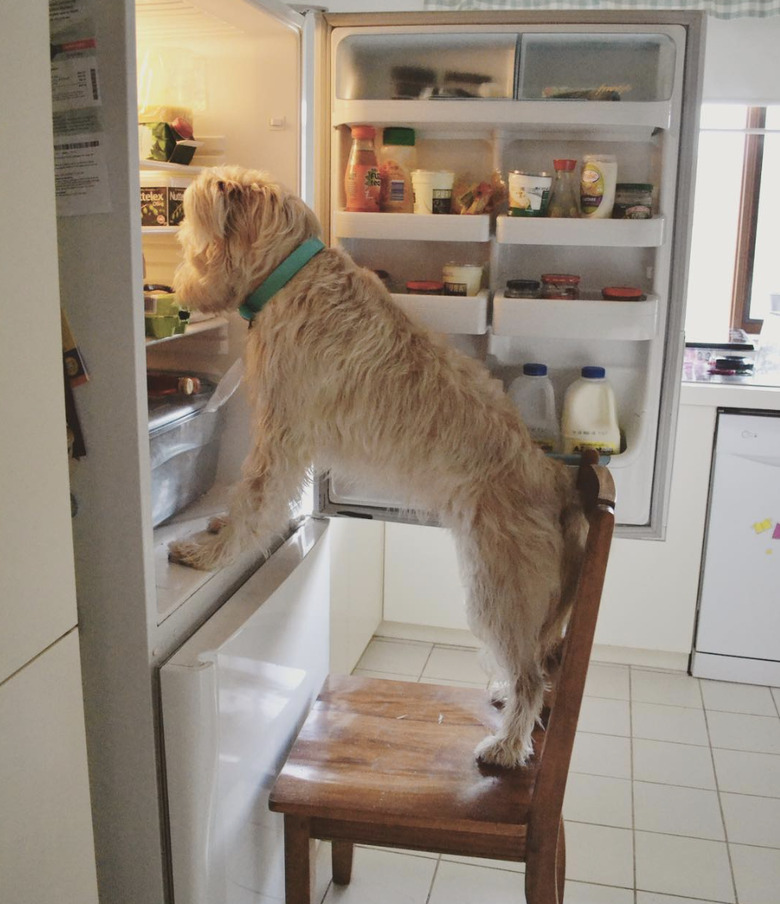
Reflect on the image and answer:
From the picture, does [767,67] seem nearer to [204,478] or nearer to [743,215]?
[743,215]

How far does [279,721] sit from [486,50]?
130cm

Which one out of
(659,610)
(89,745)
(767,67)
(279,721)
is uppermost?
(767,67)

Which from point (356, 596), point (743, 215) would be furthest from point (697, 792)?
point (743, 215)

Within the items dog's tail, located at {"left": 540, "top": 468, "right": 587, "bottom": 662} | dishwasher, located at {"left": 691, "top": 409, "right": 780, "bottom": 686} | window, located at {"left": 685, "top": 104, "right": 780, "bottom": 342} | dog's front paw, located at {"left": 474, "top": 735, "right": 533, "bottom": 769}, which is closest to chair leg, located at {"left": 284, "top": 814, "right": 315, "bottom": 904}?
dog's front paw, located at {"left": 474, "top": 735, "right": 533, "bottom": 769}

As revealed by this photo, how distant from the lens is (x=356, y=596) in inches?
104

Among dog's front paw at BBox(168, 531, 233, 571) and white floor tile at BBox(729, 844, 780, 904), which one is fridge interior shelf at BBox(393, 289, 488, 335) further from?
white floor tile at BBox(729, 844, 780, 904)

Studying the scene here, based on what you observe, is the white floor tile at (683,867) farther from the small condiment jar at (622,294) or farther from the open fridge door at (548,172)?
the small condiment jar at (622,294)

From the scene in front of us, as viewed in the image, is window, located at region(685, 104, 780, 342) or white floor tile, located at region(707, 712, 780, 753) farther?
window, located at region(685, 104, 780, 342)

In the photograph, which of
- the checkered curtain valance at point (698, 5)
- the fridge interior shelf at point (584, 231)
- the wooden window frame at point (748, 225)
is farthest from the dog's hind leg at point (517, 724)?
the wooden window frame at point (748, 225)

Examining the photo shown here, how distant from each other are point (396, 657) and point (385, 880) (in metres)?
0.99

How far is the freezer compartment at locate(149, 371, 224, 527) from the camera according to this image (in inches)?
62.6

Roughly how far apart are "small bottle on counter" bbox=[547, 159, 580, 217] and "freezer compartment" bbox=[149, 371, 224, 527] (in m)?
0.75

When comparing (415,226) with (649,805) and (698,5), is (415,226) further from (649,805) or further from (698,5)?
(698,5)

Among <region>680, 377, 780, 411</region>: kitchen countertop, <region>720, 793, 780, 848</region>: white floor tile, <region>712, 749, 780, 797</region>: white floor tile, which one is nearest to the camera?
<region>720, 793, 780, 848</region>: white floor tile
